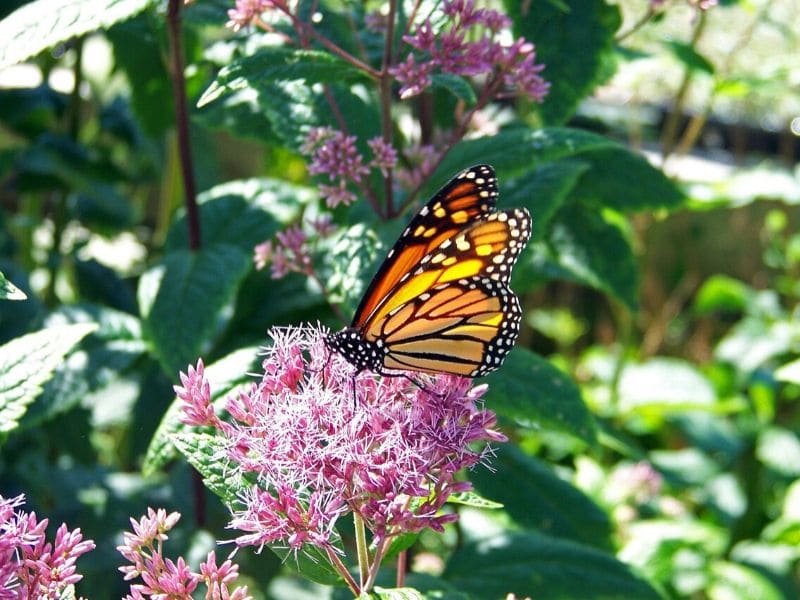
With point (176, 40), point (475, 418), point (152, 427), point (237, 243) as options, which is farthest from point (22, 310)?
point (475, 418)

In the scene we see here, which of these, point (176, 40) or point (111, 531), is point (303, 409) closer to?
point (176, 40)

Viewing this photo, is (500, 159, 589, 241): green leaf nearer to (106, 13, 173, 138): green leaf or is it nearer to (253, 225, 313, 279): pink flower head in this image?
(253, 225, 313, 279): pink flower head

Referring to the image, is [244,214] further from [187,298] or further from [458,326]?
[458,326]

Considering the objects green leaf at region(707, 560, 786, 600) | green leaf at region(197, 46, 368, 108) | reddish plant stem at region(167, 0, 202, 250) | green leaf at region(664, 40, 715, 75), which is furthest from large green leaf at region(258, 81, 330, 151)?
green leaf at region(707, 560, 786, 600)

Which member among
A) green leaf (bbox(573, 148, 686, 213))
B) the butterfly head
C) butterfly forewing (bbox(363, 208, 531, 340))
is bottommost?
the butterfly head

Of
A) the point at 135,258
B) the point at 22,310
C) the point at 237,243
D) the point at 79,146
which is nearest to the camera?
the point at 237,243

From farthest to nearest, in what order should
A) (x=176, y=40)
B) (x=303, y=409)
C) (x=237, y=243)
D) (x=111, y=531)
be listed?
1. (x=111, y=531)
2. (x=237, y=243)
3. (x=176, y=40)
4. (x=303, y=409)

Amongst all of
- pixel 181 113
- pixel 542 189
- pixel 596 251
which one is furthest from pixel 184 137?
pixel 596 251
